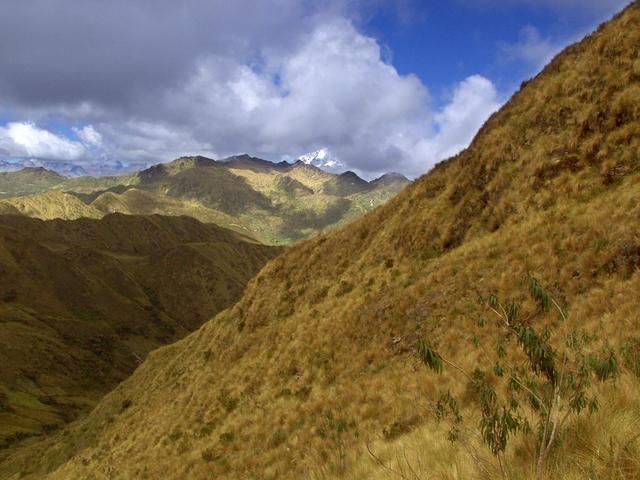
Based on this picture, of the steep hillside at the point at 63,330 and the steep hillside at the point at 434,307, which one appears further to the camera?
the steep hillside at the point at 63,330

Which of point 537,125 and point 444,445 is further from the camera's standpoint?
point 537,125

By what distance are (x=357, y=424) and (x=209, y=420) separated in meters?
12.5

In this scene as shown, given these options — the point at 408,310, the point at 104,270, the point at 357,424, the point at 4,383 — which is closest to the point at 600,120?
the point at 408,310

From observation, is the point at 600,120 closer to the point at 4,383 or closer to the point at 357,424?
the point at 357,424

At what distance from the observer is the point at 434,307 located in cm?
1634

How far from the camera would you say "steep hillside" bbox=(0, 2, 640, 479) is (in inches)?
336

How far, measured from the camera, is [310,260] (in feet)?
117

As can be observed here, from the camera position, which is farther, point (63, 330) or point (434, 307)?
point (63, 330)

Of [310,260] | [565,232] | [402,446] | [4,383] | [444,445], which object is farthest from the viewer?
[4,383]

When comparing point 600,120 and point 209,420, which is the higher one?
point 600,120

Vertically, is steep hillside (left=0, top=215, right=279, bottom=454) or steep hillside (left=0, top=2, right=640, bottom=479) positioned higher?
steep hillside (left=0, top=215, right=279, bottom=454)

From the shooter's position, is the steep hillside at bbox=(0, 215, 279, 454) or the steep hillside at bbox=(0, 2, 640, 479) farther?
the steep hillside at bbox=(0, 215, 279, 454)

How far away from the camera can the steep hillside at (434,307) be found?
8547 millimetres

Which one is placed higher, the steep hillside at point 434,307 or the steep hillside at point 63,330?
the steep hillside at point 63,330
